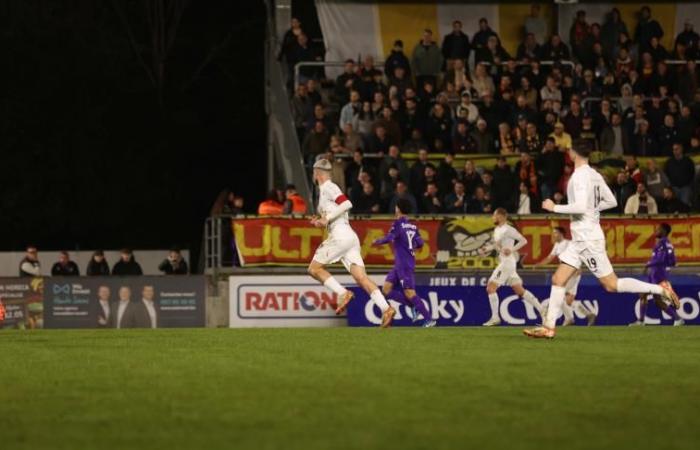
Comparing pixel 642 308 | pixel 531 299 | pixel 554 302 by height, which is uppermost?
pixel 554 302

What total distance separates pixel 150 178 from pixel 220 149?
11.9 ft

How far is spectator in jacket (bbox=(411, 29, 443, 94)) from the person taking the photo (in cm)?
3409

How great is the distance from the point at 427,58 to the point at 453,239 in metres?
5.99

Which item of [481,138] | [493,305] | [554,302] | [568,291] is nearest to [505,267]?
[493,305]

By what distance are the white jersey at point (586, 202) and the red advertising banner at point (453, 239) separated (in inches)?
464

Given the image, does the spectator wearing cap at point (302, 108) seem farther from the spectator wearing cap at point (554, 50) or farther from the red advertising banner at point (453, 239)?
the spectator wearing cap at point (554, 50)

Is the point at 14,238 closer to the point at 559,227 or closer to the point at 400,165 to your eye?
the point at 400,165

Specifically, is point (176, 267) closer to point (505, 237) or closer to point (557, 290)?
point (505, 237)

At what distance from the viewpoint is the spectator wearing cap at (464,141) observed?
31.2 m

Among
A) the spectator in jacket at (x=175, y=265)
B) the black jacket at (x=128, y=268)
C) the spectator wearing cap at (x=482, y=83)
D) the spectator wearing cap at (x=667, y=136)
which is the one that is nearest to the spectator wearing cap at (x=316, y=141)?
the spectator in jacket at (x=175, y=265)

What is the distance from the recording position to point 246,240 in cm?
2991

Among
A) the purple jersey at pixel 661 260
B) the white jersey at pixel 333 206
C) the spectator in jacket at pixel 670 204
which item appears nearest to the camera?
the white jersey at pixel 333 206

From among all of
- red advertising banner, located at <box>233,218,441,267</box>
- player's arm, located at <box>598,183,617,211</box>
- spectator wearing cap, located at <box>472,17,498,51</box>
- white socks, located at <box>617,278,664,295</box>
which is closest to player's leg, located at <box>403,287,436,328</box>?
red advertising banner, located at <box>233,218,441,267</box>

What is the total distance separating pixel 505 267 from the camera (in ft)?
86.2
